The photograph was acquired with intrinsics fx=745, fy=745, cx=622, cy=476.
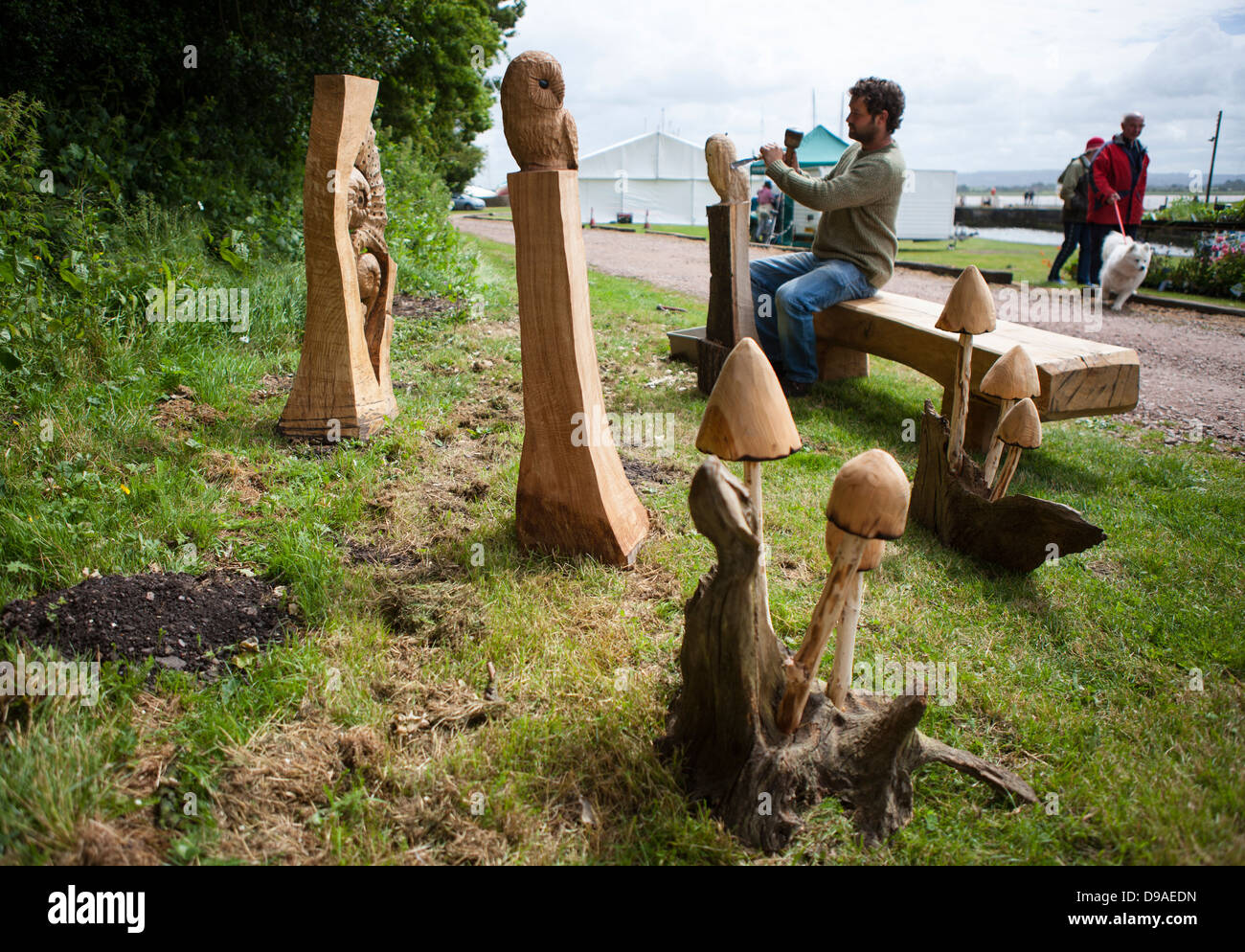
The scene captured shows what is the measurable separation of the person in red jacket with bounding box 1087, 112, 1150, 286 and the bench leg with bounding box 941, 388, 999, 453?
6708mm

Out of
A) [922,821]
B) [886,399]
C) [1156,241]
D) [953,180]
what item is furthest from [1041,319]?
[953,180]

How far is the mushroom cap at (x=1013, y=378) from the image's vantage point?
9.32 feet

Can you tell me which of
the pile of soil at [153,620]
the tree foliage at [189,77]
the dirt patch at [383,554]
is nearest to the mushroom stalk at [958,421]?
the dirt patch at [383,554]

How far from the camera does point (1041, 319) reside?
28.2 feet

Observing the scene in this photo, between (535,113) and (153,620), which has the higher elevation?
(535,113)

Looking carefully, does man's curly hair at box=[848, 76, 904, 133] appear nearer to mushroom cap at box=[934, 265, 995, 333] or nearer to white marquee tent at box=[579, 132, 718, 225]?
mushroom cap at box=[934, 265, 995, 333]

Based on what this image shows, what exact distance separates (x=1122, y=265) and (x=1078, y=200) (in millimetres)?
1780

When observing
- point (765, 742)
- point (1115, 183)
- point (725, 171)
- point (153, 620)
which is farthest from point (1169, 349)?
point (153, 620)

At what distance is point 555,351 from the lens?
288 cm

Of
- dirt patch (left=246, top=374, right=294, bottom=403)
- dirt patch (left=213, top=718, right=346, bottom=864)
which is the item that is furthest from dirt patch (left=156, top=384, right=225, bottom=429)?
dirt patch (left=213, top=718, right=346, bottom=864)

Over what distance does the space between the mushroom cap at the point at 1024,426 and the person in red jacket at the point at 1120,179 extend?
8189 mm

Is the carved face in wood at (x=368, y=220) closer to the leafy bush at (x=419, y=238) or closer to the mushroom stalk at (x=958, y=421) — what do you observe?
the mushroom stalk at (x=958, y=421)

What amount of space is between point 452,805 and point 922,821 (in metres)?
1.16

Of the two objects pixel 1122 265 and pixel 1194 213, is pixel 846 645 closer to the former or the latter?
pixel 1122 265
